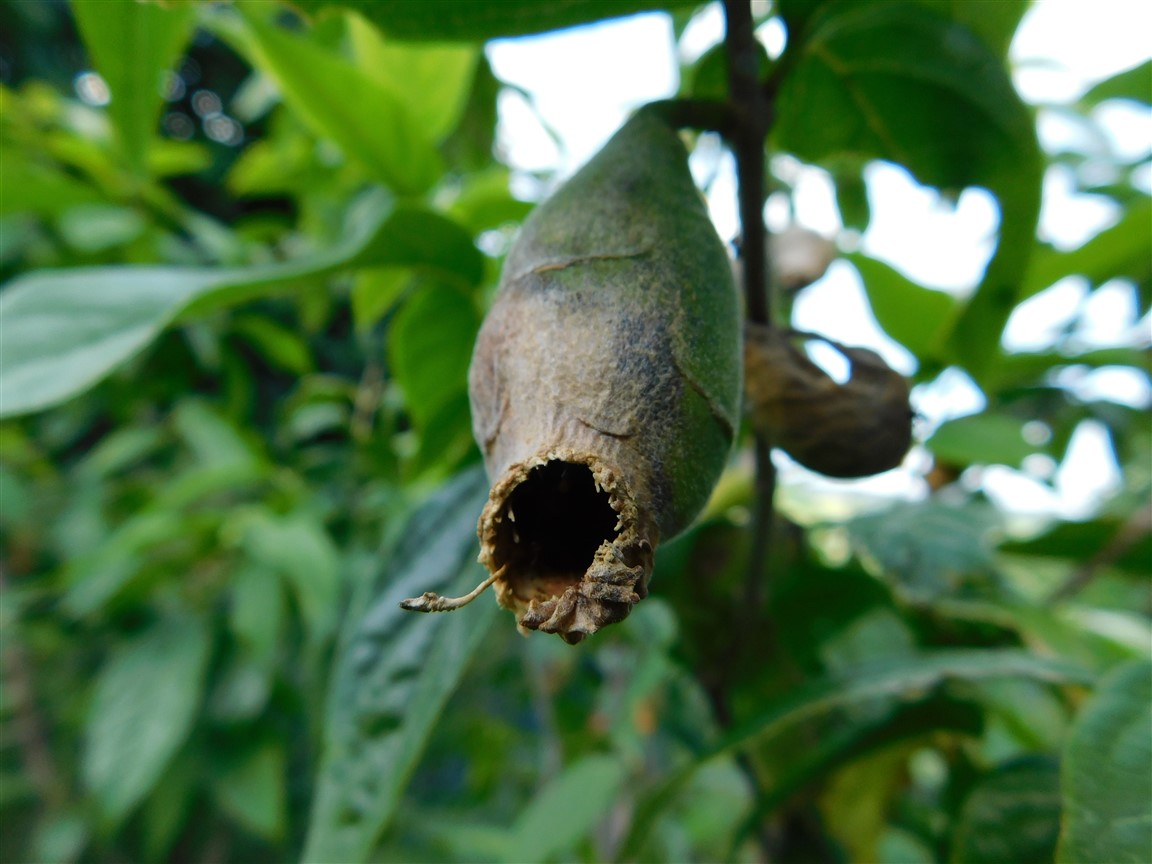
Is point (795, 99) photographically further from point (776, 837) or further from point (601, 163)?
point (776, 837)

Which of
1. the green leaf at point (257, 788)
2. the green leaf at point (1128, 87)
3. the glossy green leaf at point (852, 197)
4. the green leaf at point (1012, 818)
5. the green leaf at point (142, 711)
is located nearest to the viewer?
the green leaf at point (1012, 818)

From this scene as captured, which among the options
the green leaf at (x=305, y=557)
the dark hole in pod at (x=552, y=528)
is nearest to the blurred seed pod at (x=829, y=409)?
the dark hole in pod at (x=552, y=528)

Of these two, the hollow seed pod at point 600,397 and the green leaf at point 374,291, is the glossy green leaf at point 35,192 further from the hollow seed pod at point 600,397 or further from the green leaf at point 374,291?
the hollow seed pod at point 600,397

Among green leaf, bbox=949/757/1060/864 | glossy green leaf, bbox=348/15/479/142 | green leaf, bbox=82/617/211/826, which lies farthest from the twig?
green leaf, bbox=82/617/211/826

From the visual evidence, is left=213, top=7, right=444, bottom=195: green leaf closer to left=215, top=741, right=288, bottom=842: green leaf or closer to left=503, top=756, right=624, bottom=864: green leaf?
left=503, top=756, right=624, bottom=864: green leaf

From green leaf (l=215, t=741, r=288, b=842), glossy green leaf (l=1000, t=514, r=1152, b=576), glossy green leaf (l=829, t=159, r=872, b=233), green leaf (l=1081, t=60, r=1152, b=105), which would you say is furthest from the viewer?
green leaf (l=215, t=741, r=288, b=842)

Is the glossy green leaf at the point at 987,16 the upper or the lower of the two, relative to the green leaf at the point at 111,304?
upper
